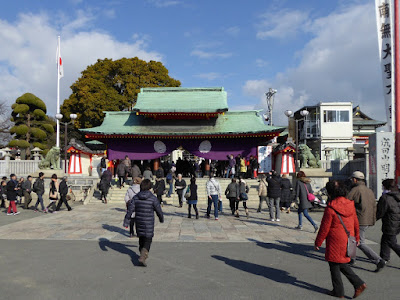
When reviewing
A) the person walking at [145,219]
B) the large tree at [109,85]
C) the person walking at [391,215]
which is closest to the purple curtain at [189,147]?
the large tree at [109,85]

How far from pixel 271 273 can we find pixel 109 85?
1279 inches

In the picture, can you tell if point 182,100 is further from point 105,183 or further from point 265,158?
point 105,183

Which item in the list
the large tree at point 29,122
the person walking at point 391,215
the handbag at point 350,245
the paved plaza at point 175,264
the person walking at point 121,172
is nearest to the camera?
the handbag at point 350,245

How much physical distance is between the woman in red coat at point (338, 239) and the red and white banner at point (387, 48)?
13.1 meters

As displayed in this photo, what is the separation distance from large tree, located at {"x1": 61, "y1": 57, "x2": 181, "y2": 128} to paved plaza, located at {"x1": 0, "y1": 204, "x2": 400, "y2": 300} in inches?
934

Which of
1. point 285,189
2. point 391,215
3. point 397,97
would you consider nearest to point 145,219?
point 391,215

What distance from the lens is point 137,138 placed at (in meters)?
21.8

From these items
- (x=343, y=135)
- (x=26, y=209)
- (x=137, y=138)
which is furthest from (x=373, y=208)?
(x=343, y=135)

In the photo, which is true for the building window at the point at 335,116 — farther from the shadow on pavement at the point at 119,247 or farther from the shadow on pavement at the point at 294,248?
the shadow on pavement at the point at 119,247

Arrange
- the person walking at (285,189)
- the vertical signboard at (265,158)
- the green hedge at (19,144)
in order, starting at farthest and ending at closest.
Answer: the green hedge at (19,144) < the vertical signboard at (265,158) < the person walking at (285,189)

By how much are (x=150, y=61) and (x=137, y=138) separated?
16.6 metres

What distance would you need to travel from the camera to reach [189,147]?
2180 cm

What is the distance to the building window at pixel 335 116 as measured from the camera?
34.5 meters

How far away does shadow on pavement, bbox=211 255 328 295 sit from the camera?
475 cm
